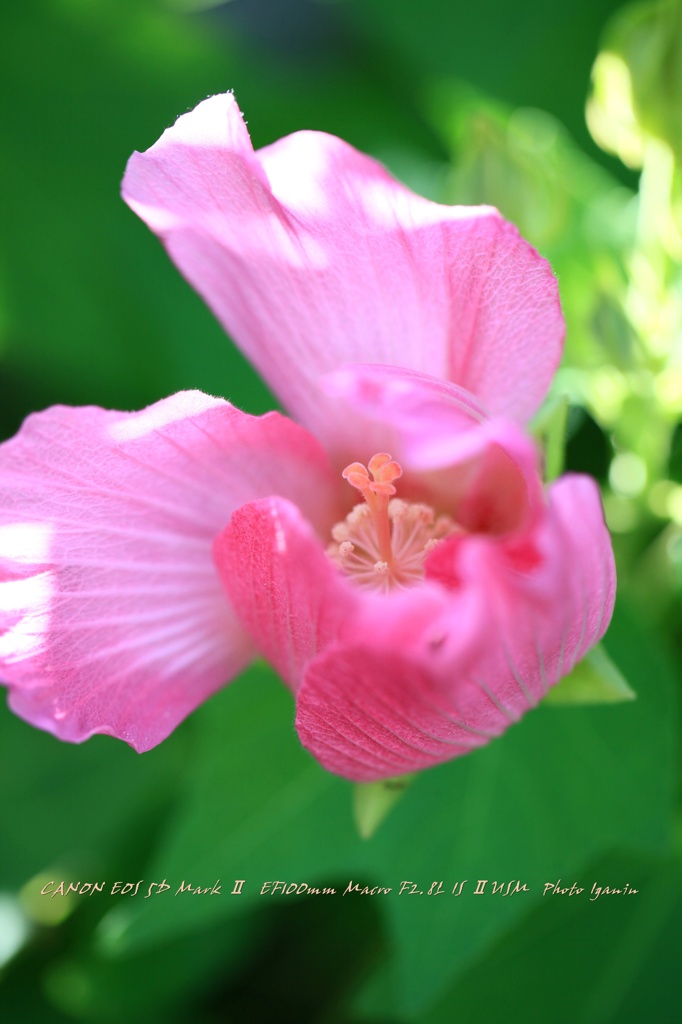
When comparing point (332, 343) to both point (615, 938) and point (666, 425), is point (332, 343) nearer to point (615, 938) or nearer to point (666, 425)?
point (666, 425)

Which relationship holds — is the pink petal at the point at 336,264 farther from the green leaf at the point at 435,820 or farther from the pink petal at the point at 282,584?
the green leaf at the point at 435,820

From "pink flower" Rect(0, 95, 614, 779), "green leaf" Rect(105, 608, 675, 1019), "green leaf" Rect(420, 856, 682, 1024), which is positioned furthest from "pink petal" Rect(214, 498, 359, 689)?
"green leaf" Rect(420, 856, 682, 1024)

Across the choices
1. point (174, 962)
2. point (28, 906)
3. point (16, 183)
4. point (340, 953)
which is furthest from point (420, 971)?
point (16, 183)

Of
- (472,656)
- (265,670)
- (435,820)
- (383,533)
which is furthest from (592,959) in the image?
(472,656)

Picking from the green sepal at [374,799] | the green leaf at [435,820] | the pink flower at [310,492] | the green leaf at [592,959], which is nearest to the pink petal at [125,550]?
the pink flower at [310,492]

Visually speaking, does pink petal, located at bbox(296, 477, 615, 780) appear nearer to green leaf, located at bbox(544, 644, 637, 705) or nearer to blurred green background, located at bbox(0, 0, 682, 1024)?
green leaf, located at bbox(544, 644, 637, 705)

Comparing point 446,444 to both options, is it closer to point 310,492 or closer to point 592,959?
point 310,492
